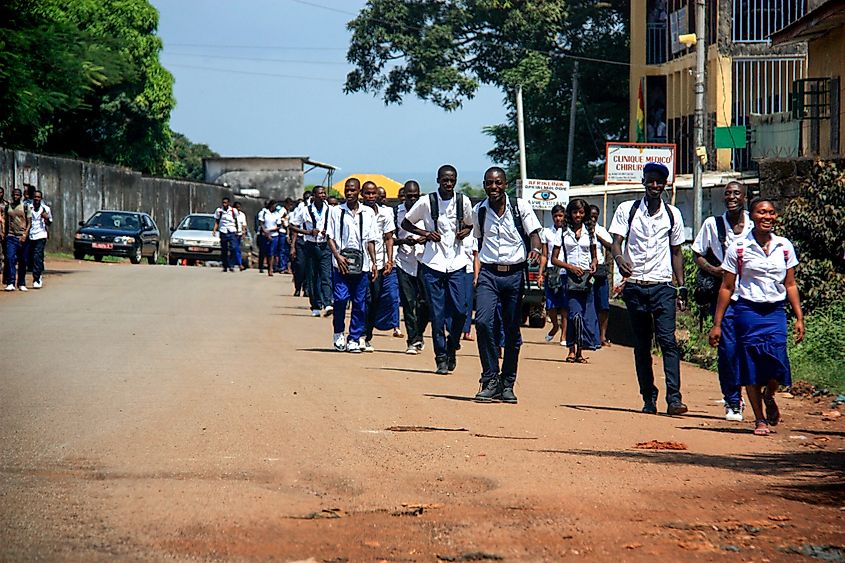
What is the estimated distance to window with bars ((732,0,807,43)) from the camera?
40.8 meters

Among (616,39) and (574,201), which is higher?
(616,39)

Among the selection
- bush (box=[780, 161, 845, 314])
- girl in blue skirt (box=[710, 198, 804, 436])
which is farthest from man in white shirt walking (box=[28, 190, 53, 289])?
girl in blue skirt (box=[710, 198, 804, 436])

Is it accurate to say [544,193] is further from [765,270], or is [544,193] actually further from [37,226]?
[765,270]

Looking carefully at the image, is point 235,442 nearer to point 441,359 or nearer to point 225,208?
point 441,359

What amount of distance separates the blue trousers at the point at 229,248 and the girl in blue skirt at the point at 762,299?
23919mm

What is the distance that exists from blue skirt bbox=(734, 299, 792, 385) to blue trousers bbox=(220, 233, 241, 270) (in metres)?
24.0

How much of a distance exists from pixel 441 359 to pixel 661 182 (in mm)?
3411

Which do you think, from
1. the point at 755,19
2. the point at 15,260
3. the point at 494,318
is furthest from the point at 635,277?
the point at 755,19

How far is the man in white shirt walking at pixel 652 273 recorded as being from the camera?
11383 millimetres

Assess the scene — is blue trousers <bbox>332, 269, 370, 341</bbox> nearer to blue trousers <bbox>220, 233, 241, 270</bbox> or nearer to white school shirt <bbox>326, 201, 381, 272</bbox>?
white school shirt <bbox>326, 201, 381, 272</bbox>

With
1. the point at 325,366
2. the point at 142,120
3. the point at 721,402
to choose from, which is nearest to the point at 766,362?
the point at 721,402

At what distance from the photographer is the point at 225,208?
1273 inches

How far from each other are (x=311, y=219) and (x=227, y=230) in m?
12.4

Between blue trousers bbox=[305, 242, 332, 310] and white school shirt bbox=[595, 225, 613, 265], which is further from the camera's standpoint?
A: blue trousers bbox=[305, 242, 332, 310]
